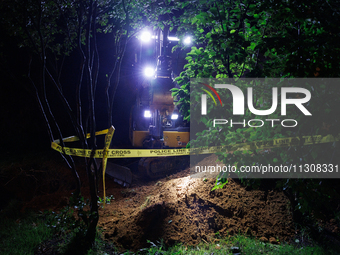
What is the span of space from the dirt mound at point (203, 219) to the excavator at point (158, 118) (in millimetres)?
3979

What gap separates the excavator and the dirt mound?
13.1 ft

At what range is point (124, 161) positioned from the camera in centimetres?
1033

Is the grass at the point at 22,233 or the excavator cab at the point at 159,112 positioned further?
the excavator cab at the point at 159,112

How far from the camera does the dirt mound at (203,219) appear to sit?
3.80 meters

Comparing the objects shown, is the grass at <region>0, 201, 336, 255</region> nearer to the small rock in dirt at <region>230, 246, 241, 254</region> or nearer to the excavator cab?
the small rock in dirt at <region>230, 246, 241, 254</region>

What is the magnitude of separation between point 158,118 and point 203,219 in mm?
6401

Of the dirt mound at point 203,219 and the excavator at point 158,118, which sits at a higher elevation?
the excavator at point 158,118

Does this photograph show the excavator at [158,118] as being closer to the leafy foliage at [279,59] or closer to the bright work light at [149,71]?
the bright work light at [149,71]

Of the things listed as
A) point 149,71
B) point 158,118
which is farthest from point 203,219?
point 149,71

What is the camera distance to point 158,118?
10023mm

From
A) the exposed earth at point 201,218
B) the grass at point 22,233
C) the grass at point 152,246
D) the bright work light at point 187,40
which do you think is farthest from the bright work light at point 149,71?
the grass at point 152,246

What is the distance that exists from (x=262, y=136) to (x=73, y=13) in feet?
12.8

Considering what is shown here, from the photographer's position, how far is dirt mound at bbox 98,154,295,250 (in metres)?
3.80

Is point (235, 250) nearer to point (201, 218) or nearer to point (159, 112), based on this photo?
point (201, 218)
